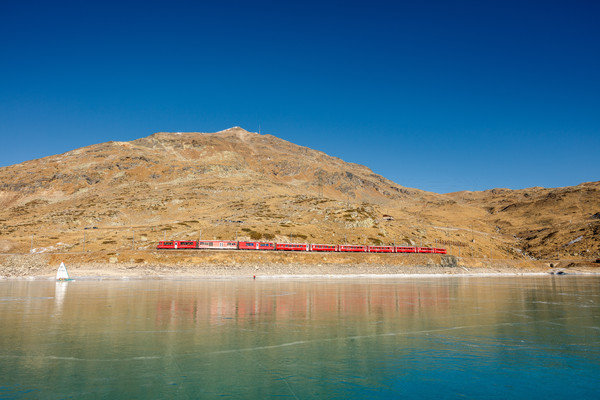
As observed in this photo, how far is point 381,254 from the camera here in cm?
10762

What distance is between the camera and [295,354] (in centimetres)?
1627

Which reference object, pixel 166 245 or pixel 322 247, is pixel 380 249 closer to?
pixel 322 247

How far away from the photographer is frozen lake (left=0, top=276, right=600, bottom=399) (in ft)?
39.7

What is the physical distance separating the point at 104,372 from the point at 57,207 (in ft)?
684

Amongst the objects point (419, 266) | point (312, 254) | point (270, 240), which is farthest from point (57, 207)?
point (419, 266)

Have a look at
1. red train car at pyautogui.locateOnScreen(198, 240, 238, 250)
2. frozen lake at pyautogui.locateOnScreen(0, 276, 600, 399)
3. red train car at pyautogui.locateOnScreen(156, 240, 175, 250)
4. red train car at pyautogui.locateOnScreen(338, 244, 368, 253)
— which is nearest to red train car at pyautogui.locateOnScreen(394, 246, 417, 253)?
red train car at pyautogui.locateOnScreen(338, 244, 368, 253)

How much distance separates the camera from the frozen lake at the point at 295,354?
12.1m

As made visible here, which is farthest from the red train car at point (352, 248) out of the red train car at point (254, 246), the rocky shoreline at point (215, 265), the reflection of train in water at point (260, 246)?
the red train car at point (254, 246)

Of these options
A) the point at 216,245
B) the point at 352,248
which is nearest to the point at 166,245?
the point at 216,245

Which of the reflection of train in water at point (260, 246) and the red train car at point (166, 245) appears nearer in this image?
the red train car at point (166, 245)

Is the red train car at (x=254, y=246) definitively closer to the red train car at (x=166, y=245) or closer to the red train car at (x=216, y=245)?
the red train car at (x=216, y=245)

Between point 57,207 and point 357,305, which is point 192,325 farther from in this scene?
point 57,207

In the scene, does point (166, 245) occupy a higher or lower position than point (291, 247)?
higher

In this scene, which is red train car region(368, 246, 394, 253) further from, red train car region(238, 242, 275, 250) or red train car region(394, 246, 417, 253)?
red train car region(238, 242, 275, 250)
